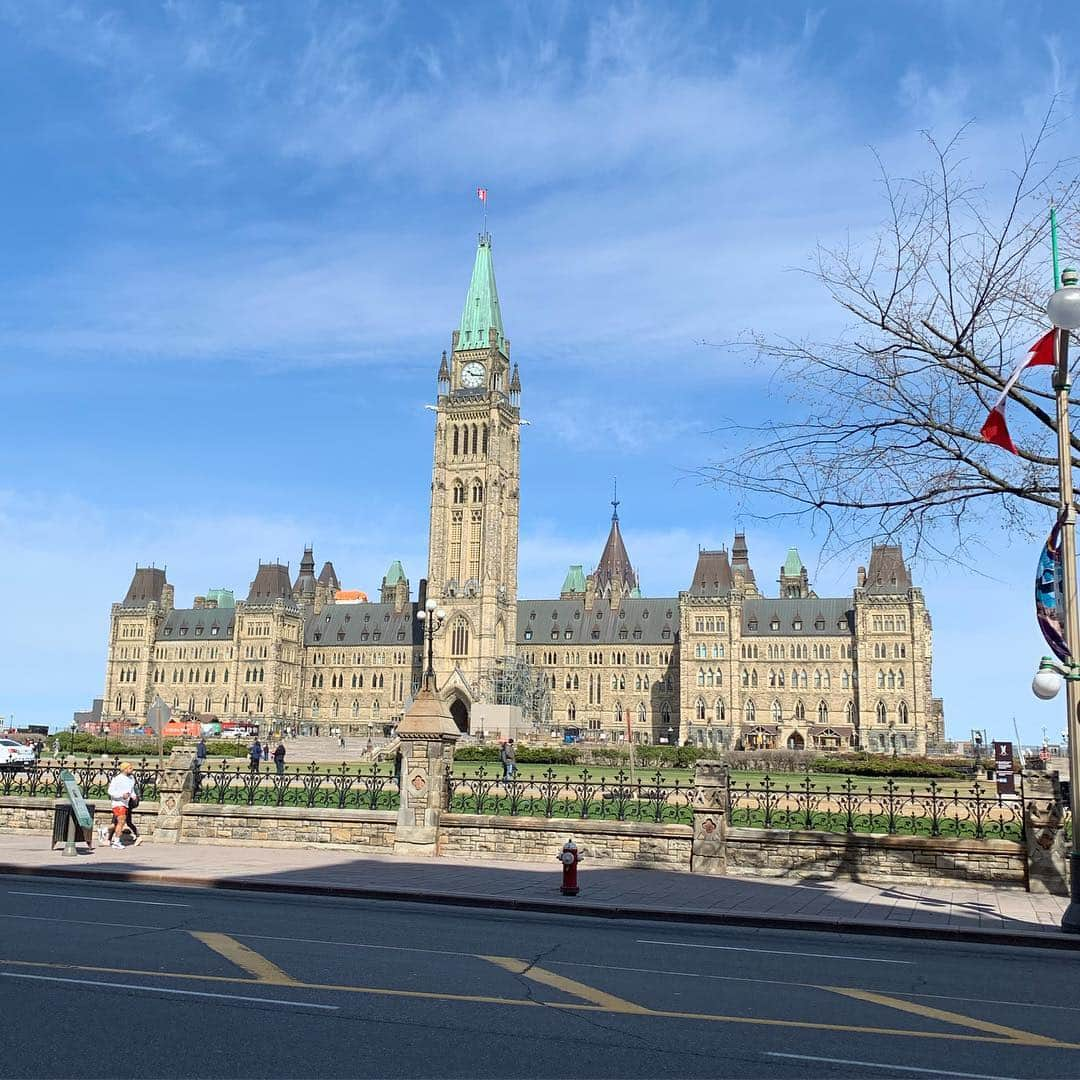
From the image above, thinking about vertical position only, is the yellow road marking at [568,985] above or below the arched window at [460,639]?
below

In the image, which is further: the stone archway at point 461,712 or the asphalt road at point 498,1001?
the stone archway at point 461,712

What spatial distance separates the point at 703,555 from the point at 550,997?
116657mm

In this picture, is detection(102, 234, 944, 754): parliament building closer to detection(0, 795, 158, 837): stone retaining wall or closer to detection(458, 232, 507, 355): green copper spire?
detection(458, 232, 507, 355): green copper spire

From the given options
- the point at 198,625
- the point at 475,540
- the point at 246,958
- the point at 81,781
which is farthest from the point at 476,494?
the point at 246,958

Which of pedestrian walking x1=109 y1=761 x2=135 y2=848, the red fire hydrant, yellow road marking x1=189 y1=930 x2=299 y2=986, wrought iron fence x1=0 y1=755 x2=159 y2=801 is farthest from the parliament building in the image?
yellow road marking x1=189 y1=930 x2=299 y2=986

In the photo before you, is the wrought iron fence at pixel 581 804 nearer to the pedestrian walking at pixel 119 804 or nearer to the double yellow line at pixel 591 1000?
the pedestrian walking at pixel 119 804

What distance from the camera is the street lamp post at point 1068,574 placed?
14000mm

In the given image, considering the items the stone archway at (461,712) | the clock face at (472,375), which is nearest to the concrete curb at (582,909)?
the stone archway at (461,712)

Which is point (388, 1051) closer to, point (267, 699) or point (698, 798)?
point (698, 798)

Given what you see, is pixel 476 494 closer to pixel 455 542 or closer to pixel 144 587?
pixel 455 542

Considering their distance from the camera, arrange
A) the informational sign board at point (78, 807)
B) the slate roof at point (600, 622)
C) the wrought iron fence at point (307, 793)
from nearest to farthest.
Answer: the informational sign board at point (78, 807) < the wrought iron fence at point (307, 793) < the slate roof at point (600, 622)

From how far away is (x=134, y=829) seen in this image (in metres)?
24.6

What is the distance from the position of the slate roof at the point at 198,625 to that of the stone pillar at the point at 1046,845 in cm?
→ 12718

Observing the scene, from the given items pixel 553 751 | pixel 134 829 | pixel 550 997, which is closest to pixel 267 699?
pixel 553 751
